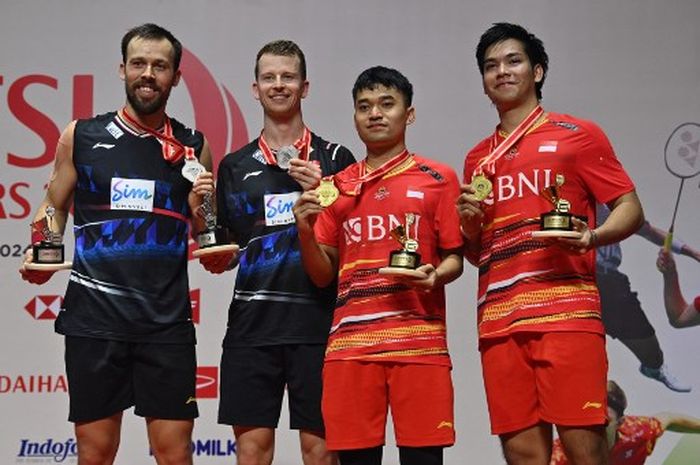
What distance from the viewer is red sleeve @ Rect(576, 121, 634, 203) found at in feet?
9.89

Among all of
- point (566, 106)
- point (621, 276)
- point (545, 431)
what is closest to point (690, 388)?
point (621, 276)

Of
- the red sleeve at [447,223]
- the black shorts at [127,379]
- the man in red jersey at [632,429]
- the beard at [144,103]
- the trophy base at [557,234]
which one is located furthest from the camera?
the man in red jersey at [632,429]

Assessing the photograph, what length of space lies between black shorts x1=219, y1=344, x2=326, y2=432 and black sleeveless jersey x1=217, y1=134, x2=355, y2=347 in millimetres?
42

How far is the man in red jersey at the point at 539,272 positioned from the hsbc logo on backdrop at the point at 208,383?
223 centimetres

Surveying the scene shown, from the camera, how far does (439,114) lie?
200 inches

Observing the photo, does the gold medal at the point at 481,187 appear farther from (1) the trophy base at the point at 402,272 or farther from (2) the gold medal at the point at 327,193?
(2) the gold medal at the point at 327,193

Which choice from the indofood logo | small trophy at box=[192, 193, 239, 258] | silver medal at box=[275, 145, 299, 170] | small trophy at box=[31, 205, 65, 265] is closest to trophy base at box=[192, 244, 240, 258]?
small trophy at box=[192, 193, 239, 258]

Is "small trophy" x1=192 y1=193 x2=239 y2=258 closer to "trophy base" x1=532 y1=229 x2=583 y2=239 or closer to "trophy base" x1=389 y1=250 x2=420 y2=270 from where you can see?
"trophy base" x1=389 y1=250 x2=420 y2=270

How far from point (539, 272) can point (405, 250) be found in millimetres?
417

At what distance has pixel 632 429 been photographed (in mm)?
4961

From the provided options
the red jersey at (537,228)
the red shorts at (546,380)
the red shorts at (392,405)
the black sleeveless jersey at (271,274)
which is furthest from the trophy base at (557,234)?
the black sleeveless jersey at (271,274)

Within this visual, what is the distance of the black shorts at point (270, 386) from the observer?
3.37 meters

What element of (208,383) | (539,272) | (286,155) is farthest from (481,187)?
(208,383)

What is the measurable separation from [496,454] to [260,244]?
7.07 ft
